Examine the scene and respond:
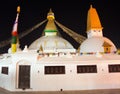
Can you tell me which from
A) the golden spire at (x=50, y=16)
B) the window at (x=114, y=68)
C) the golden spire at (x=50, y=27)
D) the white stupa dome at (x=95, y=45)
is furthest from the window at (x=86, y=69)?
the golden spire at (x=50, y=16)

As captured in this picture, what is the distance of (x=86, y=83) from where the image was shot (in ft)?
49.1

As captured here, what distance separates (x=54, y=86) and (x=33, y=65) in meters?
2.96

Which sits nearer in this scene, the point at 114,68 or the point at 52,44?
the point at 114,68

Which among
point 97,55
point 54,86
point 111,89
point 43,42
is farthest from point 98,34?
point 54,86

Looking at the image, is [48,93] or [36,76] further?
[36,76]

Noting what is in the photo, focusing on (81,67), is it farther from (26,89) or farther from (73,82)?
(26,89)

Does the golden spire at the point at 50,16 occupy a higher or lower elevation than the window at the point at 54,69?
higher

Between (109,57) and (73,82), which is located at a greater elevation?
(109,57)

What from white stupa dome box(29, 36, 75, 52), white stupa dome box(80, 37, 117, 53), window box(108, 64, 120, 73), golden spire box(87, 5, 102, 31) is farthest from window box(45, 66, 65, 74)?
golden spire box(87, 5, 102, 31)

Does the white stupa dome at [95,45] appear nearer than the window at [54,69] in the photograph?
No

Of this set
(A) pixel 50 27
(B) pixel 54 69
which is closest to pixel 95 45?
(B) pixel 54 69

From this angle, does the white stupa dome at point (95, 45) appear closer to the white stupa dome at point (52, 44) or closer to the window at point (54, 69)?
the white stupa dome at point (52, 44)

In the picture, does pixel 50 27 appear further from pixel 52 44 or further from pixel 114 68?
pixel 114 68

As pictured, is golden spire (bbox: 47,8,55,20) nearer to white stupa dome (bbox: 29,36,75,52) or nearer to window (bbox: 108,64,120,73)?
white stupa dome (bbox: 29,36,75,52)
